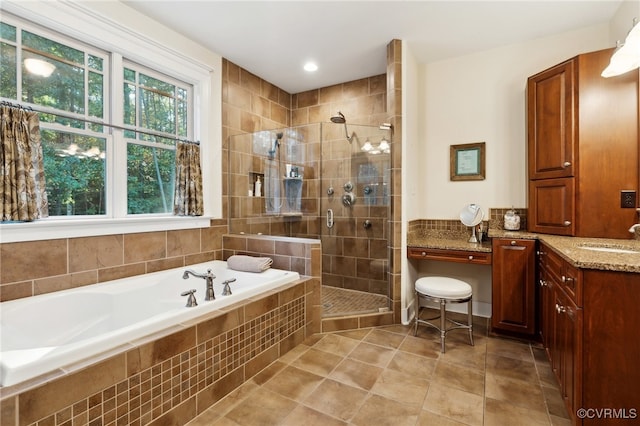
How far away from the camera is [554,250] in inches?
75.1

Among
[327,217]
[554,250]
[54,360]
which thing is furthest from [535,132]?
[54,360]

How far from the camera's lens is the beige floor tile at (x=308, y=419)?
1.62 metres

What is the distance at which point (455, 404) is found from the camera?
177 centimetres

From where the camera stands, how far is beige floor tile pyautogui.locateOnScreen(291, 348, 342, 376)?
2.15m

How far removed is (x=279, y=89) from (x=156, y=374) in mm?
3669

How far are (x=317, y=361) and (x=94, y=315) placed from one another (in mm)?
1609

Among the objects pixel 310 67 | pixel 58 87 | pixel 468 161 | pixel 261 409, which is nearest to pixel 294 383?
pixel 261 409

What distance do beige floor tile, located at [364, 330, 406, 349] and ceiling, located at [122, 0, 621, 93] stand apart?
2.78m

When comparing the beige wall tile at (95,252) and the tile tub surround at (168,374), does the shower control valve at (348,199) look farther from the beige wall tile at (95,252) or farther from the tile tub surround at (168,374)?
the beige wall tile at (95,252)

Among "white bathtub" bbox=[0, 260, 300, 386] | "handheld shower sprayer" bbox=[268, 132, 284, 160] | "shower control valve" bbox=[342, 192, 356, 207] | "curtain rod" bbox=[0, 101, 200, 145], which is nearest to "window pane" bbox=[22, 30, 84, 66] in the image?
"curtain rod" bbox=[0, 101, 200, 145]

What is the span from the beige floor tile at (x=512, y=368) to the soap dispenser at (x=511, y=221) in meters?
1.21

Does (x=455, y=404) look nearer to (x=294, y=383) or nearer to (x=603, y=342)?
(x=603, y=342)

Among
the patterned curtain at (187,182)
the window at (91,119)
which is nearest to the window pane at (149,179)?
the window at (91,119)

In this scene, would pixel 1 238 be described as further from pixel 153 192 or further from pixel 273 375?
pixel 273 375
